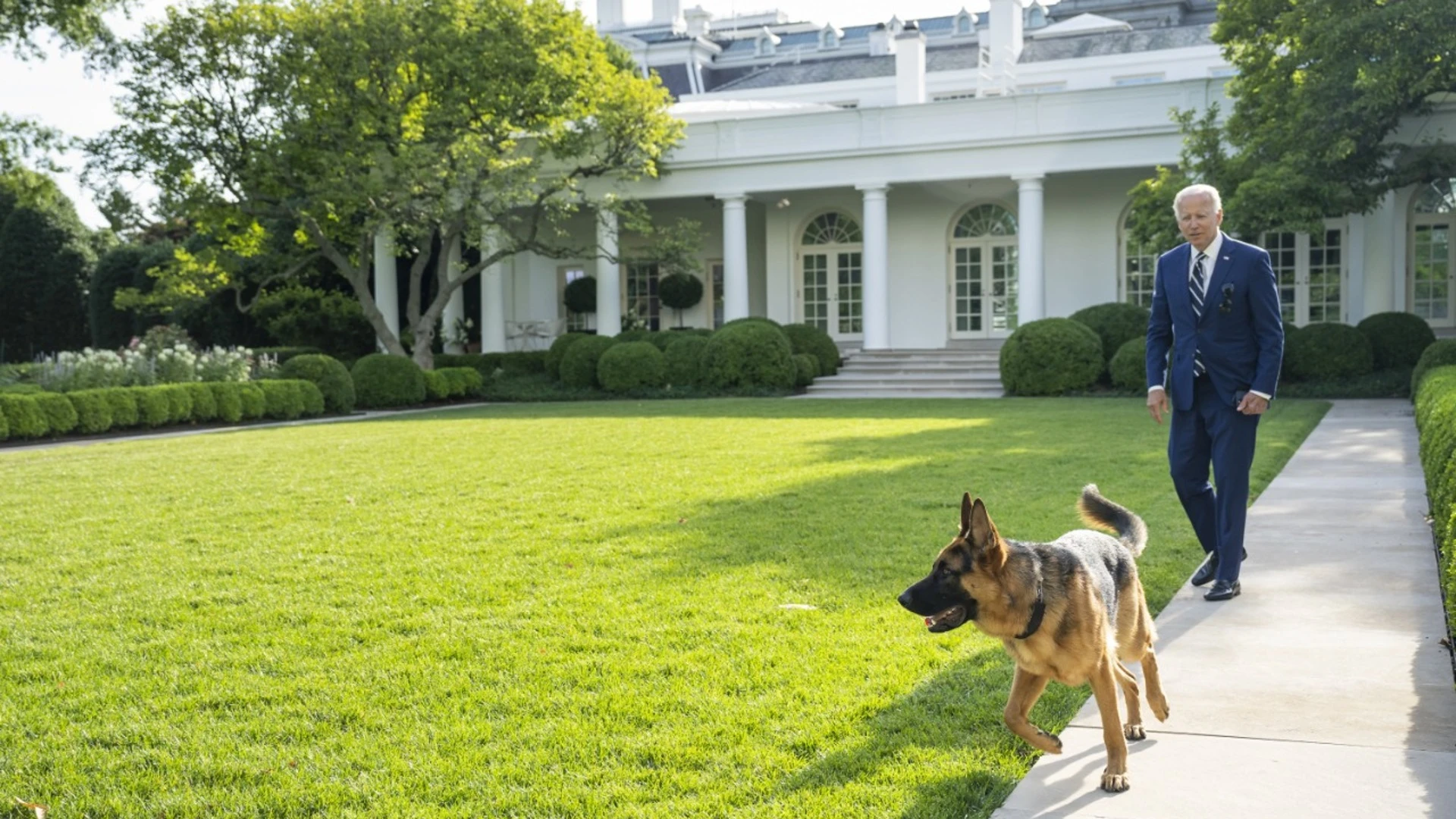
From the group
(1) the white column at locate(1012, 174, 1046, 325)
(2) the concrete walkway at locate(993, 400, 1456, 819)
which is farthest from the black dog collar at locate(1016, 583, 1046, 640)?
(1) the white column at locate(1012, 174, 1046, 325)

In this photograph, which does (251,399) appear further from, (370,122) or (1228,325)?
(1228,325)

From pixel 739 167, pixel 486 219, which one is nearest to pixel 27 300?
pixel 486 219

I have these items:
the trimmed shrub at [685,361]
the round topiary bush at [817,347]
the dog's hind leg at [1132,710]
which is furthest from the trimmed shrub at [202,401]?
the dog's hind leg at [1132,710]

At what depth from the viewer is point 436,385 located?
24281 millimetres

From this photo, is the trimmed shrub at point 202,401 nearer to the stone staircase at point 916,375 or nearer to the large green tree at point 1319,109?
the stone staircase at point 916,375

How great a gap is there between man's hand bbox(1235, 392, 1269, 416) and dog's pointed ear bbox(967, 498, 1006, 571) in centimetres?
261

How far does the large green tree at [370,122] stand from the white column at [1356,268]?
544 inches

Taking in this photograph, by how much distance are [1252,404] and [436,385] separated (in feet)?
67.3

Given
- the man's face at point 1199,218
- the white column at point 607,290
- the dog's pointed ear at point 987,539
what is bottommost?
the dog's pointed ear at point 987,539

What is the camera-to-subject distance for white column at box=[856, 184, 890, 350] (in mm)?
26719

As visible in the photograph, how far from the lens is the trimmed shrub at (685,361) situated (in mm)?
24406

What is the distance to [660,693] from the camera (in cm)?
417

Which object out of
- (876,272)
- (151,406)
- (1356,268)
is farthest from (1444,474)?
(876,272)

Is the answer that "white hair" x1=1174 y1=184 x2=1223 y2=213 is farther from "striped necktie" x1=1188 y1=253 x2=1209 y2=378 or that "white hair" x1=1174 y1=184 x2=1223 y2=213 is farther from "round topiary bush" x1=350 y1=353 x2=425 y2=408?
"round topiary bush" x1=350 y1=353 x2=425 y2=408
